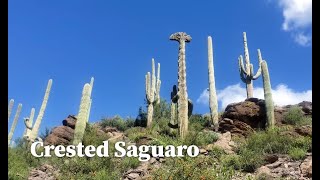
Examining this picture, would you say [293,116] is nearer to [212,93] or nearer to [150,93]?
[212,93]

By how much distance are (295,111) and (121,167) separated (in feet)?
25.7

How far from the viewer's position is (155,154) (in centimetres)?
1370

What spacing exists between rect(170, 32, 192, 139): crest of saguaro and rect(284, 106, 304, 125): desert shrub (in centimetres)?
390

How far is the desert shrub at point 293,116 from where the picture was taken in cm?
1766

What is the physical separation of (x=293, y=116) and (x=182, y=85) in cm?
422

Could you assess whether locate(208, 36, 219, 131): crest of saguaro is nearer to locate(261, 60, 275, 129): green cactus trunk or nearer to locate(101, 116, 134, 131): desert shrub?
locate(261, 60, 275, 129): green cactus trunk

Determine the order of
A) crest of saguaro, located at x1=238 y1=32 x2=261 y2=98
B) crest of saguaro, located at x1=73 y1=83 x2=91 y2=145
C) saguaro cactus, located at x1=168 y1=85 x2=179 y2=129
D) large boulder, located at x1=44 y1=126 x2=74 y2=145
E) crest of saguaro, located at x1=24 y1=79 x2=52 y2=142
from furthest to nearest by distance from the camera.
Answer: crest of saguaro, located at x1=238 y1=32 x2=261 y2=98 → crest of saguaro, located at x1=24 y1=79 x2=52 y2=142 → large boulder, located at x1=44 y1=126 x2=74 y2=145 → saguaro cactus, located at x1=168 y1=85 x2=179 y2=129 → crest of saguaro, located at x1=73 y1=83 x2=91 y2=145

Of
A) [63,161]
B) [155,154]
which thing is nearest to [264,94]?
[155,154]

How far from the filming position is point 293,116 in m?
17.8

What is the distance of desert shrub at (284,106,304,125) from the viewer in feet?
57.9

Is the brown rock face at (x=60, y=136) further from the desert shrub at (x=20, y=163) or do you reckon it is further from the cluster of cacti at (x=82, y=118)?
the cluster of cacti at (x=82, y=118)

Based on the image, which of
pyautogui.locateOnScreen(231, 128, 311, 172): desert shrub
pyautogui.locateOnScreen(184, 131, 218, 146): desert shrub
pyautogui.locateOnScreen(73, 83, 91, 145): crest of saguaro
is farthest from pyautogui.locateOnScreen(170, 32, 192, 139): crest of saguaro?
pyautogui.locateOnScreen(73, 83, 91, 145): crest of saguaro

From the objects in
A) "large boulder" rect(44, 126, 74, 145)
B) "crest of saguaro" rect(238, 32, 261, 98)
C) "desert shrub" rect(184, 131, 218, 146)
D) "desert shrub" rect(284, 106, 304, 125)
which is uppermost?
"crest of saguaro" rect(238, 32, 261, 98)

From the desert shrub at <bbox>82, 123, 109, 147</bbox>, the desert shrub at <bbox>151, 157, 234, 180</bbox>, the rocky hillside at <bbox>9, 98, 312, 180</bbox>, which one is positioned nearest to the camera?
the desert shrub at <bbox>151, 157, 234, 180</bbox>
